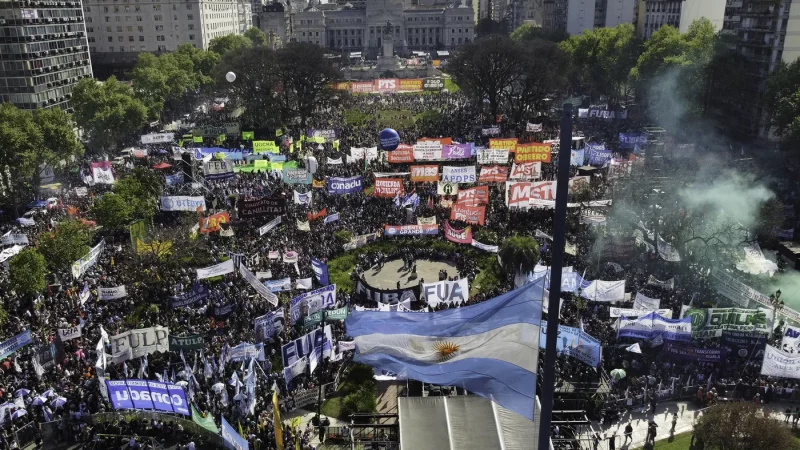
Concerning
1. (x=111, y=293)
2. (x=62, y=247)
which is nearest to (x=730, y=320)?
(x=111, y=293)

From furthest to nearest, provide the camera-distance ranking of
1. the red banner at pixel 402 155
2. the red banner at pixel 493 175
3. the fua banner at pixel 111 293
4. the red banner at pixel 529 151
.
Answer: the red banner at pixel 402 155, the red banner at pixel 529 151, the red banner at pixel 493 175, the fua banner at pixel 111 293

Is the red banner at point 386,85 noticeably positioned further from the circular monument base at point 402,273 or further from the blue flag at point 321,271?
the blue flag at point 321,271

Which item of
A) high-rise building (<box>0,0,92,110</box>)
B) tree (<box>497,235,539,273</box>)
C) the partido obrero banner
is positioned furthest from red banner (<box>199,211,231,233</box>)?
high-rise building (<box>0,0,92,110</box>)

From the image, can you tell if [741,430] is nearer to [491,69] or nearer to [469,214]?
[469,214]

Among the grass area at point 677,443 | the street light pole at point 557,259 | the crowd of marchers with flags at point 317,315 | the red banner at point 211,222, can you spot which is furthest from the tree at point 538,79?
the street light pole at point 557,259

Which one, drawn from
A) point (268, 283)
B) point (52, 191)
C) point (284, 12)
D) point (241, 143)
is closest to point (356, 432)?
point (268, 283)

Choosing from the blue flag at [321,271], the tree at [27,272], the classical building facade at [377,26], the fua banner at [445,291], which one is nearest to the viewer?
the fua banner at [445,291]
